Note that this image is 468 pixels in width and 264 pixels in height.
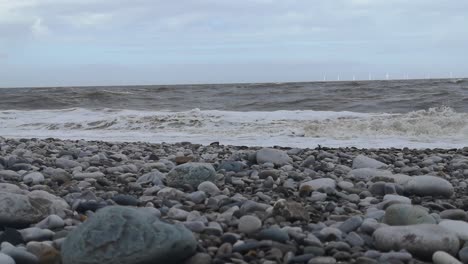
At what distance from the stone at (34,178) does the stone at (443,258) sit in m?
2.81

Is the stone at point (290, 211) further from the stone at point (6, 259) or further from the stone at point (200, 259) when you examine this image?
the stone at point (6, 259)

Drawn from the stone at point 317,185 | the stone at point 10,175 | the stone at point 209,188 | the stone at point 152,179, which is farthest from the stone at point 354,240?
the stone at point 10,175

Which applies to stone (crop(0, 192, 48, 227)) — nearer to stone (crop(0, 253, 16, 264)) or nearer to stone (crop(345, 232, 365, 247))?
stone (crop(0, 253, 16, 264))

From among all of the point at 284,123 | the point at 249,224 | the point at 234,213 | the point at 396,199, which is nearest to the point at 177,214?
the point at 234,213

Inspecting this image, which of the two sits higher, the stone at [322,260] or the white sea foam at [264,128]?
the stone at [322,260]

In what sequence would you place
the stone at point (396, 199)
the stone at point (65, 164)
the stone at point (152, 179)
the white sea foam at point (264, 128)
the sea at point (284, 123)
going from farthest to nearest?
1. the sea at point (284, 123)
2. the white sea foam at point (264, 128)
3. the stone at point (65, 164)
4. the stone at point (152, 179)
5. the stone at point (396, 199)

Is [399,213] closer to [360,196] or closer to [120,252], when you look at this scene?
[360,196]

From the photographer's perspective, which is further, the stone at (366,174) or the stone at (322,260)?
the stone at (366,174)

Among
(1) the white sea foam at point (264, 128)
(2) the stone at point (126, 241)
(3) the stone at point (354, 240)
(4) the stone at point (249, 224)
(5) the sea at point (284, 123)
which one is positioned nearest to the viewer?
(2) the stone at point (126, 241)

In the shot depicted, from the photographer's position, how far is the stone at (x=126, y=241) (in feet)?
7.25

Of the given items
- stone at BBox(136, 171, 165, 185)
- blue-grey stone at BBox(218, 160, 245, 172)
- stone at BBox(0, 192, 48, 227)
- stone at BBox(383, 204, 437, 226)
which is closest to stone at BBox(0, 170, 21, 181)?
stone at BBox(136, 171, 165, 185)

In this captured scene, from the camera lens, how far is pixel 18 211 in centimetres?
280

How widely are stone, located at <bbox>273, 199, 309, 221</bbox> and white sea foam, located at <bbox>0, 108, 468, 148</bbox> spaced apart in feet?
17.1

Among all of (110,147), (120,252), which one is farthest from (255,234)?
(110,147)
